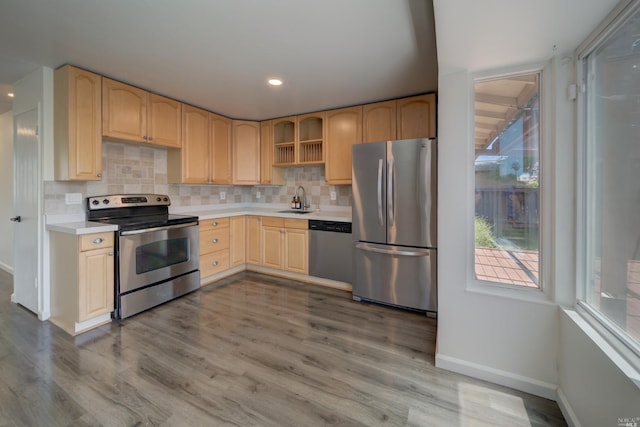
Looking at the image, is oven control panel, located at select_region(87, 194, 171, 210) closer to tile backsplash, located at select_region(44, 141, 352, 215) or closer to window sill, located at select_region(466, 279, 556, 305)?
tile backsplash, located at select_region(44, 141, 352, 215)

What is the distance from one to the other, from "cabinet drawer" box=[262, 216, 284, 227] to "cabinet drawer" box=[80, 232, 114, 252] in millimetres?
1740

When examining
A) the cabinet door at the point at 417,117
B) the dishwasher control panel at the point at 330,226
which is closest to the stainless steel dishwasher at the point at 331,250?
the dishwasher control panel at the point at 330,226

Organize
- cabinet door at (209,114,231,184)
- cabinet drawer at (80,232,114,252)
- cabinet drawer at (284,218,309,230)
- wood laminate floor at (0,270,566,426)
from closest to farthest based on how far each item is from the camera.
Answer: wood laminate floor at (0,270,566,426), cabinet drawer at (80,232,114,252), cabinet drawer at (284,218,309,230), cabinet door at (209,114,231,184)

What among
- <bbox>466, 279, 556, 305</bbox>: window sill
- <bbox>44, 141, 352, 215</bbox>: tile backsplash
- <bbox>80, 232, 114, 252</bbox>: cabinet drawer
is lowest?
<bbox>466, 279, 556, 305</bbox>: window sill

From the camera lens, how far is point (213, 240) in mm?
3469

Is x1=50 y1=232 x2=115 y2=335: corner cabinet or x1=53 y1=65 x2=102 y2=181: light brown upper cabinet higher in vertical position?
x1=53 y1=65 x2=102 y2=181: light brown upper cabinet

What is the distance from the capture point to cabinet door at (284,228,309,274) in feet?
11.4

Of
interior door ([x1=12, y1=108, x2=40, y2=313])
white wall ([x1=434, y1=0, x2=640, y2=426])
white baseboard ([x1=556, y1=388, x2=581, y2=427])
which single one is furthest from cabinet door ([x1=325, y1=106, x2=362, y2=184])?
interior door ([x1=12, y1=108, x2=40, y2=313])

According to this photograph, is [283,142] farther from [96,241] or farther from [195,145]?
[96,241]

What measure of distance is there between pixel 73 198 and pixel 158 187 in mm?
898

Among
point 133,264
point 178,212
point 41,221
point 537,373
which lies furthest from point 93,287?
point 537,373

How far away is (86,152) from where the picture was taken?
2.44m

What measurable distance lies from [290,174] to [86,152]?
8.04ft

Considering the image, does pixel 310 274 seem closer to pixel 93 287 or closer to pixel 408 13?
pixel 93 287
